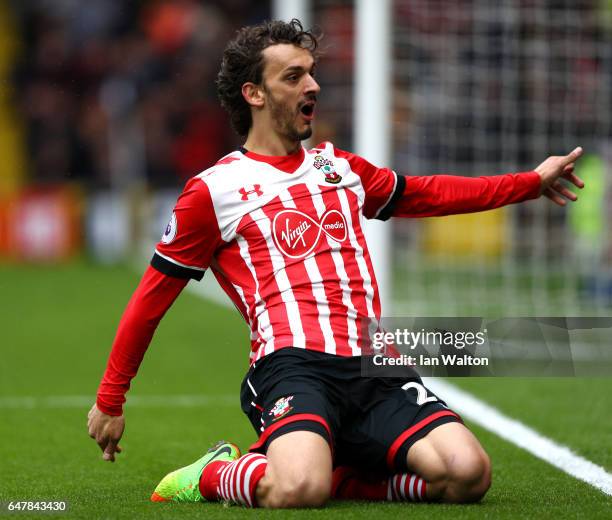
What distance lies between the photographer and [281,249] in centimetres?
419

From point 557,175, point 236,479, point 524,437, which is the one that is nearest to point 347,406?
point 236,479

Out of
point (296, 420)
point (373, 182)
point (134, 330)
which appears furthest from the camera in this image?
point (373, 182)

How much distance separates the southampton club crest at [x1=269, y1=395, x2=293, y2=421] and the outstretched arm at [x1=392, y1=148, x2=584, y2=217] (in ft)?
3.07

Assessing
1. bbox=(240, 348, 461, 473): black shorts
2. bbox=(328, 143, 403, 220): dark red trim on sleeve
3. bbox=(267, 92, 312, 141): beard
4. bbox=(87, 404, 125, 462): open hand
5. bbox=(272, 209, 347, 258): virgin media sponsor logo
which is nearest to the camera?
bbox=(240, 348, 461, 473): black shorts

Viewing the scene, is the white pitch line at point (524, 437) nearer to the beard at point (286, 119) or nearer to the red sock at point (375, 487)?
the red sock at point (375, 487)

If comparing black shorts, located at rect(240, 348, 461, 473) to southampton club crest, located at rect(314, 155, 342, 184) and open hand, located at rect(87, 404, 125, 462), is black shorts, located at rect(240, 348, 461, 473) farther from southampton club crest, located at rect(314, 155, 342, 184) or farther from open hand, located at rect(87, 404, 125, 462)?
southampton club crest, located at rect(314, 155, 342, 184)

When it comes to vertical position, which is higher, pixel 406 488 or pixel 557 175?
pixel 557 175

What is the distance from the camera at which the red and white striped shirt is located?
13.4 ft

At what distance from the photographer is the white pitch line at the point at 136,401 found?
6398mm

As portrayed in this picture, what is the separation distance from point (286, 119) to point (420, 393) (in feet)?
3.40

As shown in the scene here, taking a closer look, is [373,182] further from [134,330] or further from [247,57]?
[134,330]

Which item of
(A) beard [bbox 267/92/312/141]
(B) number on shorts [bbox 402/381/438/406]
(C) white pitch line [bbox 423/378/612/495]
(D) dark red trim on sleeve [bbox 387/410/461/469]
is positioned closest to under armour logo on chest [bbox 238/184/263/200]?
(A) beard [bbox 267/92/312/141]

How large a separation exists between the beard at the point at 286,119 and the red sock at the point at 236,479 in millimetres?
1112

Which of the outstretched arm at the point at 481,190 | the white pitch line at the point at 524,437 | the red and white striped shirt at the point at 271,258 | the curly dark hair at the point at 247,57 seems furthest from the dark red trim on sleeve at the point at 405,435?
the curly dark hair at the point at 247,57
